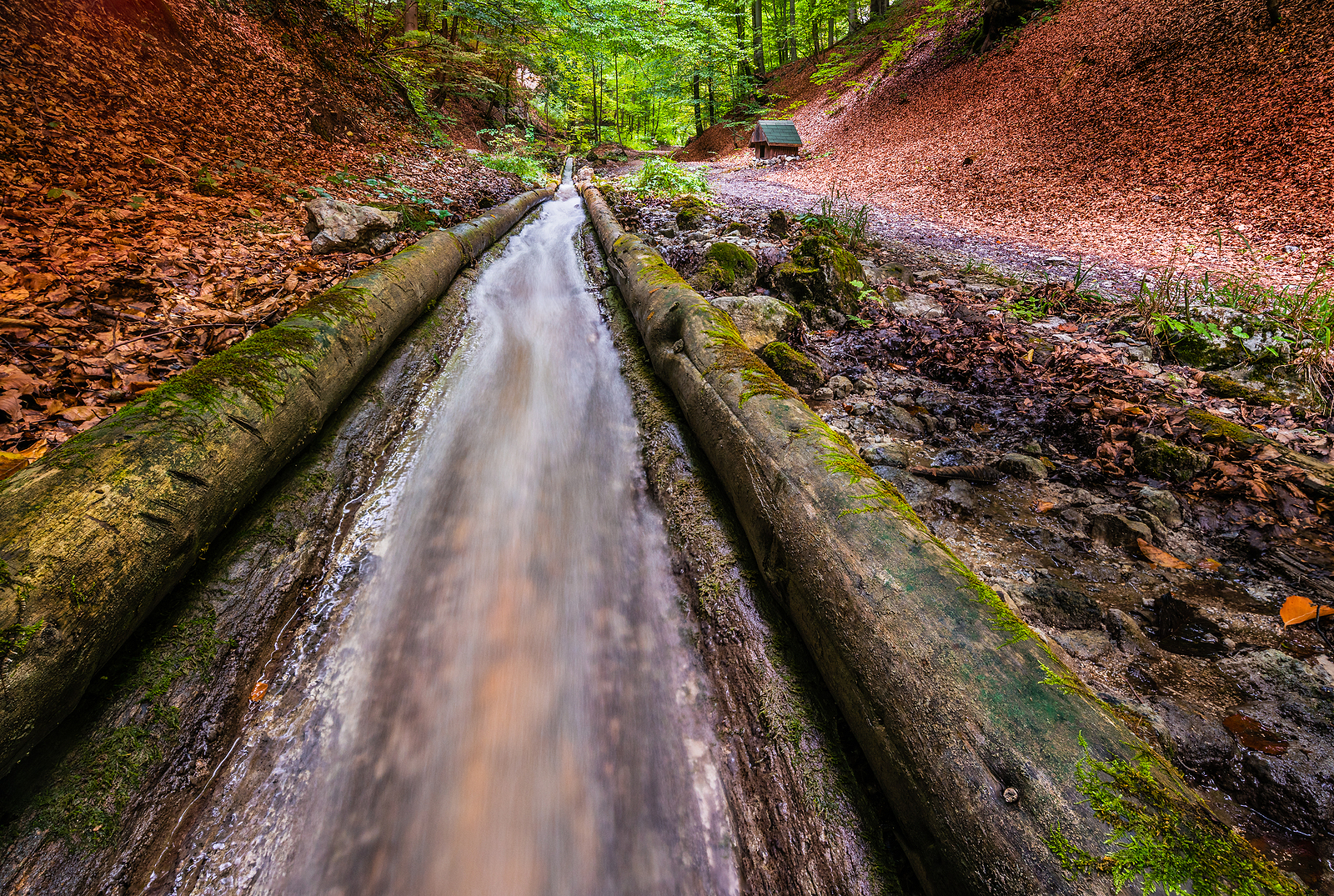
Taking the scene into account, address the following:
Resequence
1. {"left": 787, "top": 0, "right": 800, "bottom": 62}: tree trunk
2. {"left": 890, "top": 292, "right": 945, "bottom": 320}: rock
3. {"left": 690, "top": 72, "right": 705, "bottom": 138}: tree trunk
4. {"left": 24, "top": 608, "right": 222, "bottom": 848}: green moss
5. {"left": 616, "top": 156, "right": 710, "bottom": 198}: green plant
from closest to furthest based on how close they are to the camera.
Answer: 1. {"left": 24, "top": 608, "right": 222, "bottom": 848}: green moss
2. {"left": 890, "top": 292, "right": 945, "bottom": 320}: rock
3. {"left": 616, "top": 156, "right": 710, "bottom": 198}: green plant
4. {"left": 787, "top": 0, "right": 800, "bottom": 62}: tree trunk
5. {"left": 690, "top": 72, "right": 705, "bottom": 138}: tree trunk

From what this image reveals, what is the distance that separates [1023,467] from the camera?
8.93 feet

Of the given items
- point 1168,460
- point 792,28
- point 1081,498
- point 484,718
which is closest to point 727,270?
point 1081,498

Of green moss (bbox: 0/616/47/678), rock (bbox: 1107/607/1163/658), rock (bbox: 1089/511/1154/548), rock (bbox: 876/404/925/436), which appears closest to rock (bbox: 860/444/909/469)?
rock (bbox: 876/404/925/436)

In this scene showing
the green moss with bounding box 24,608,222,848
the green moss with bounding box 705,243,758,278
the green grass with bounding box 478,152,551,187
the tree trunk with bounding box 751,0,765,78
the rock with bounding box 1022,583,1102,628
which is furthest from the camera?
the tree trunk with bounding box 751,0,765,78

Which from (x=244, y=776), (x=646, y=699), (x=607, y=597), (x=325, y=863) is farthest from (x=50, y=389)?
(x=646, y=699)

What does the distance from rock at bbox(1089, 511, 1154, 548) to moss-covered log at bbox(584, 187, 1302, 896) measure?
4.27ft

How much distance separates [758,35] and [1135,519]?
101 ft

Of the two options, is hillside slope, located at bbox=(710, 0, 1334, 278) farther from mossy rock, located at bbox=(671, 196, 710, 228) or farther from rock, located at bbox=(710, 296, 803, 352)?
rock, located at bbox=(710, 296, 803, 352)

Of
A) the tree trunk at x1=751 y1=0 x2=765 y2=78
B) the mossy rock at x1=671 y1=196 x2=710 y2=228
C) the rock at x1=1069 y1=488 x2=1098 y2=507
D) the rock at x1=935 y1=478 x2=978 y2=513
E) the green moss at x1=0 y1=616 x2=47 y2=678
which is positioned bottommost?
the rock at x1=1069 y1=488 x2=1098 y2=507

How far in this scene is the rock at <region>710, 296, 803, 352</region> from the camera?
3.99m

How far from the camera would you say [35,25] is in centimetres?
470

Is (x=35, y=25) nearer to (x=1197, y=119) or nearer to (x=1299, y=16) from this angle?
(x=1197, y=119)

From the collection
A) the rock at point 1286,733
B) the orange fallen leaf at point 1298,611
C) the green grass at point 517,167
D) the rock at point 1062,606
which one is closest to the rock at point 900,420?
the rock at point 1062,606

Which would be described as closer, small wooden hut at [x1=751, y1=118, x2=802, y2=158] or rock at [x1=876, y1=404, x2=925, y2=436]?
rock at [x1=876, y1=404, x2=925, y2=436]
